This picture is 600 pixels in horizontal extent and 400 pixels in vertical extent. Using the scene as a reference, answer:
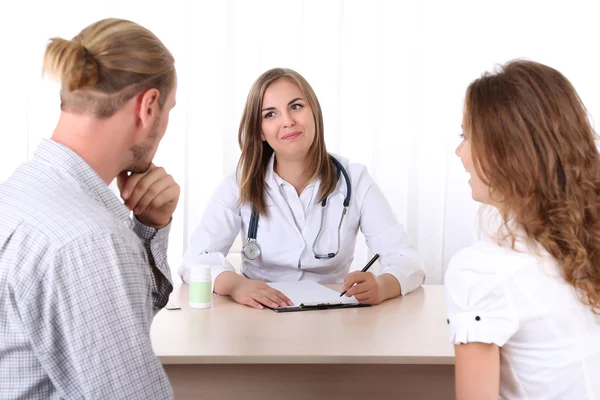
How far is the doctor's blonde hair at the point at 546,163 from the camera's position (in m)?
1.21

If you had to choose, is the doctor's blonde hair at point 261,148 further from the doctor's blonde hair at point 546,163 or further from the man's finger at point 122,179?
the doctor's blonde hair at point 546,163

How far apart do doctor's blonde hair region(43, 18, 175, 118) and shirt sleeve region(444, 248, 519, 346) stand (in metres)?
0.66

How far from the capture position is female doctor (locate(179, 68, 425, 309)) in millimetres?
2352

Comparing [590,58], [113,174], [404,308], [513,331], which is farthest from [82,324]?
[590,58]

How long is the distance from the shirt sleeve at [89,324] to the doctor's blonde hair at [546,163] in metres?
0.65

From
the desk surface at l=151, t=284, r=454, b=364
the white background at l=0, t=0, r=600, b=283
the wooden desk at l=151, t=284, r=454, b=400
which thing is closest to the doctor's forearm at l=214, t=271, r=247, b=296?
the desk surface at l=151, t=284, r=454, b=364

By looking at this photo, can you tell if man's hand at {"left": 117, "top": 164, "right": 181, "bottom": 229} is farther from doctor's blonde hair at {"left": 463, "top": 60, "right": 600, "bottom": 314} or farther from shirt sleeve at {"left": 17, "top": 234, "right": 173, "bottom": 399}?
doctor's blonde hair at {"left": 463, "top": 60, "right": 600, "bottom": 314}

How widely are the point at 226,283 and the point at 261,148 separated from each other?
2.09 ft

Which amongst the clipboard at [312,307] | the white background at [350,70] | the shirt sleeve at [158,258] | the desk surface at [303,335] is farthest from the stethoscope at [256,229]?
the white background at [350,70]

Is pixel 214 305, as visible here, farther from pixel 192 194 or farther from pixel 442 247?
pixel 442 247

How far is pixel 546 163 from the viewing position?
47.9 inches

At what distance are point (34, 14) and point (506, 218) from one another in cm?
261

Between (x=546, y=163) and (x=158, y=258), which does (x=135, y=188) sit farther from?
(x=546, y=163)

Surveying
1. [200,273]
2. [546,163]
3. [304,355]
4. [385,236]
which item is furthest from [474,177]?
[385,236]
